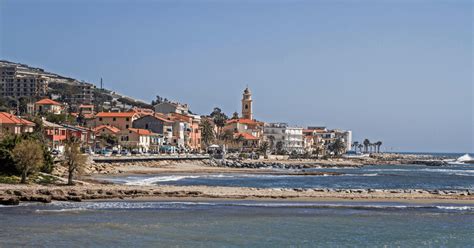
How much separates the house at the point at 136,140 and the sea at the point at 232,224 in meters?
77.0

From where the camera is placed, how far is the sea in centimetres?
2678

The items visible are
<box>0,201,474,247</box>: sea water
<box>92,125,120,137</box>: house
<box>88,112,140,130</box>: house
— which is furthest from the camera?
<box>88,112,140,130</box>: house

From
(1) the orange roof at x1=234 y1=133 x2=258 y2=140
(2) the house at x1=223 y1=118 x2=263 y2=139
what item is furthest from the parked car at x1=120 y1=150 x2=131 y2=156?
(2) the house at x1=223 y1=118 x2=263 y2=139

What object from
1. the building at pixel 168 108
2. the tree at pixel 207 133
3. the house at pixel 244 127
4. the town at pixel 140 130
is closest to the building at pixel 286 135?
the town at pixel 140 130

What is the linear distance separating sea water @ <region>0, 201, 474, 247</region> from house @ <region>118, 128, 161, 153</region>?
254 feet

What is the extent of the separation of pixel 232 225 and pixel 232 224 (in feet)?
1.03

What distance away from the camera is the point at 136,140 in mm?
118812

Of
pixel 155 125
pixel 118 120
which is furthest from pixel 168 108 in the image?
pixel 118 120

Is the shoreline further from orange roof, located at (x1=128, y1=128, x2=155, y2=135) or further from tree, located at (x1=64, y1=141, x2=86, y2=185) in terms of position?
orange roof, located at (x1=128, y1=128, x2=155, y2=135)

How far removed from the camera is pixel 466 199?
154 feet

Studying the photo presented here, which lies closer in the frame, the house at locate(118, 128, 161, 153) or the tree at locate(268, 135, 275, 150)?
the house at locate(118, 128, 161, 153)

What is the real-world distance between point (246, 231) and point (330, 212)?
8750mm

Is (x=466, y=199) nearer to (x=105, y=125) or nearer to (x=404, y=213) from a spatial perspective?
(x=404, y=213)

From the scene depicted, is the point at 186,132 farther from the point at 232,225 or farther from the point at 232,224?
the point at 232,225
